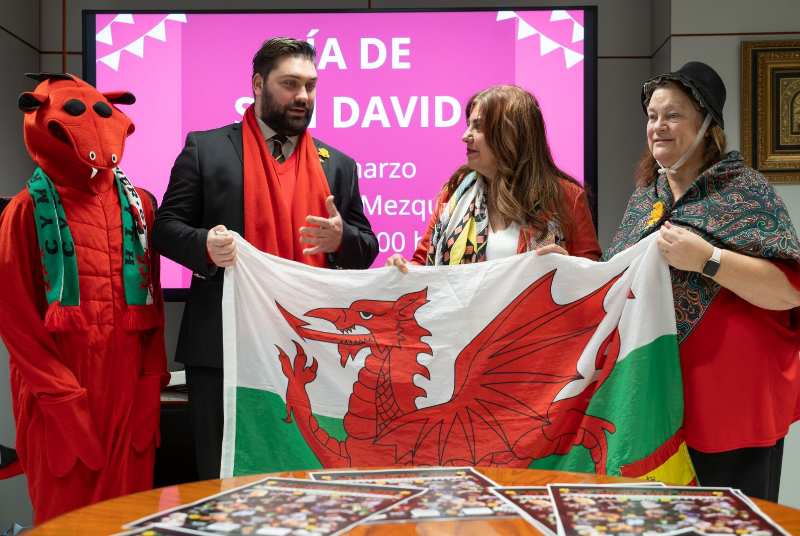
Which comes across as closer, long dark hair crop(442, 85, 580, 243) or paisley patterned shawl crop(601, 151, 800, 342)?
paisley patterned shawl crop(601, 151, 800, 342)

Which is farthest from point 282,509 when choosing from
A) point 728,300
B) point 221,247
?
point 728,300

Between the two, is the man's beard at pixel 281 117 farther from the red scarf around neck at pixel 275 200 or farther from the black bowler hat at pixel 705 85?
the black bowler hat at pixel 705 85

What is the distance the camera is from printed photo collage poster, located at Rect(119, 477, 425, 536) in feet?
3.33

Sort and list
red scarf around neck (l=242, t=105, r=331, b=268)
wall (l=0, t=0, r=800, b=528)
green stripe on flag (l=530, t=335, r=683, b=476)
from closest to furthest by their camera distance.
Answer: green stripe on flag (l=530, t=335, r=683, b=476)
red scarf around neck (l=242, t=105, r=331, b=268)
wall (l=0, t=0, r=800, b=528)

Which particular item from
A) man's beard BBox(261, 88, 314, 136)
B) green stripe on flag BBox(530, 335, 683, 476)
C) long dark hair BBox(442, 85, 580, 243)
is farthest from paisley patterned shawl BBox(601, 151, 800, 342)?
man's beard BBox(261, 88, 314, 136)

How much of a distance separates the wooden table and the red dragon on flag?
67cm

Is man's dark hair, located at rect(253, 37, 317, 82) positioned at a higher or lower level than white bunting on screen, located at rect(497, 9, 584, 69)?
lower

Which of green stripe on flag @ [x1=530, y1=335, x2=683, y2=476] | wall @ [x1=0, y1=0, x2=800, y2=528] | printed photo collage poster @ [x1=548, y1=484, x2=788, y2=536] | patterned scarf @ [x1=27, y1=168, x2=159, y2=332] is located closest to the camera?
printed photo collage poster @ [x1=548, y1=484, x2=788, y2=536]

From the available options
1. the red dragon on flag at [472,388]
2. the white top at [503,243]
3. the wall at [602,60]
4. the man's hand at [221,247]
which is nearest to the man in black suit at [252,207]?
the man's hand at [221,247]

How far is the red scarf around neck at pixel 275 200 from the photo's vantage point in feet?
7.61

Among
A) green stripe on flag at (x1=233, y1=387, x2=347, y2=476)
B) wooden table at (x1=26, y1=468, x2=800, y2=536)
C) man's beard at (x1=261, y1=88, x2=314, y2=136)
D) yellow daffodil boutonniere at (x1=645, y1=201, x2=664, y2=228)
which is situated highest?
man's beard at (x1=261, y1=88, x2=314, y2=136)

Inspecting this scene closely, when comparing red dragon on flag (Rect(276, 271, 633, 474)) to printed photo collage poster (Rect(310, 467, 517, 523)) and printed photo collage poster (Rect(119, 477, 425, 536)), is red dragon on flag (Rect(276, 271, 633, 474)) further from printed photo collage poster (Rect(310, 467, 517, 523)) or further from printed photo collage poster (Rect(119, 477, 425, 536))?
printed photo collage poster (Rect(119, 477, 425, 536))

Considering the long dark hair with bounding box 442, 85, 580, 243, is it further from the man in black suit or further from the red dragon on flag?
the man in black suit

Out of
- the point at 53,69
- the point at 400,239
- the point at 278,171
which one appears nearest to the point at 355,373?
the point at 278,171
